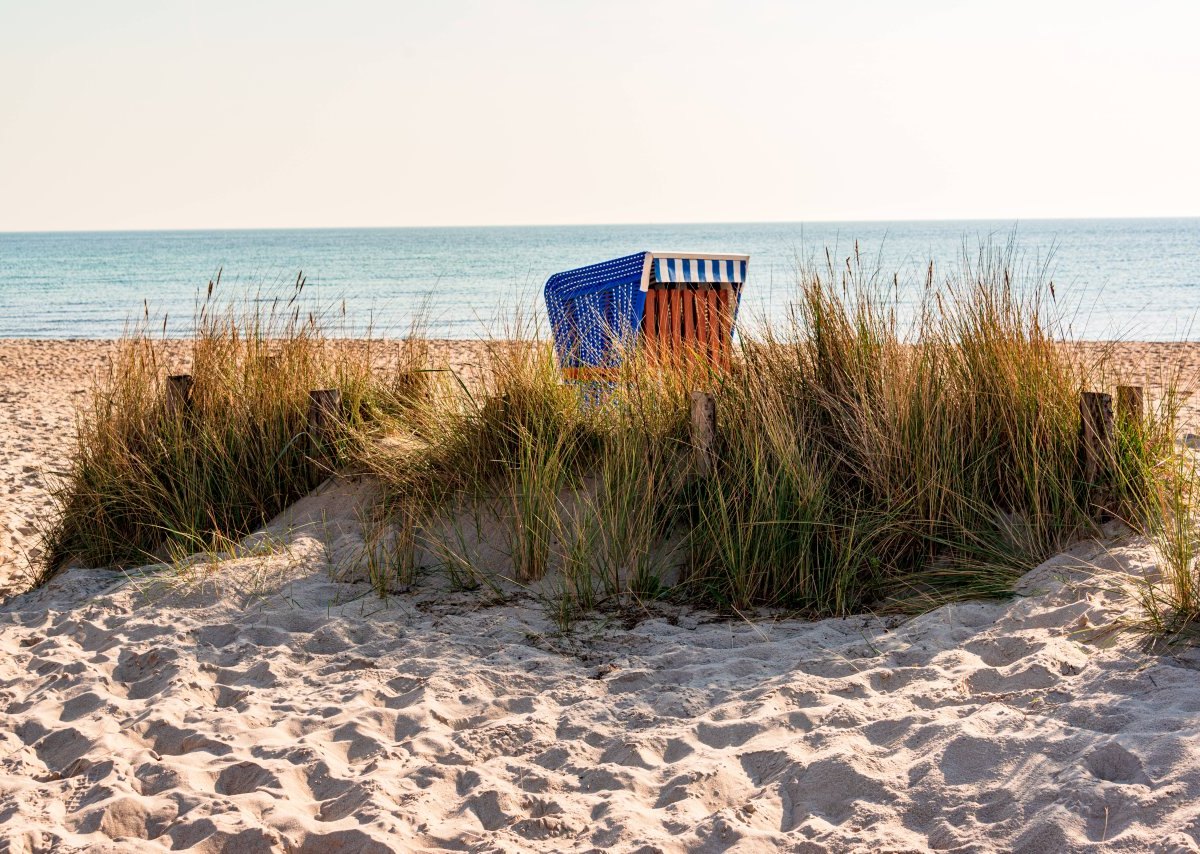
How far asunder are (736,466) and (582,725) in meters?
1.56

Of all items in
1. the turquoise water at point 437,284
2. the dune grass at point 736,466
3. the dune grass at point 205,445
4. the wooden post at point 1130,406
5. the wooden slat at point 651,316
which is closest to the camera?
the dune grass at point 736,466

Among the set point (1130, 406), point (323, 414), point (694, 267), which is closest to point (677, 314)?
point (694, 267)

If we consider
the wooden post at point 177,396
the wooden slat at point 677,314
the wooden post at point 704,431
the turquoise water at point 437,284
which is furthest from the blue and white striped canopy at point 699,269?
the wooden post at point 177,396

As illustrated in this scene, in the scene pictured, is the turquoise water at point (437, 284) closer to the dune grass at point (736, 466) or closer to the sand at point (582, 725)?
the dune grass at point (736, 466)

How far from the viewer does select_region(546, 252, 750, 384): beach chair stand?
5.78 m

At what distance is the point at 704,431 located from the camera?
14.5 ft

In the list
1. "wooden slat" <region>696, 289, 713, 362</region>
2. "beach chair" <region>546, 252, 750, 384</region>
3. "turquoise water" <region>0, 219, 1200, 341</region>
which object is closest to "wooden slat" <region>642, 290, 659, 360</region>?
"beach chair" <region>546, 252, 750, 384</region>

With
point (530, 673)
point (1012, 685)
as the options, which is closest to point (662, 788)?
point (530, 673)

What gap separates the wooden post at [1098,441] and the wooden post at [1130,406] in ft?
0.70

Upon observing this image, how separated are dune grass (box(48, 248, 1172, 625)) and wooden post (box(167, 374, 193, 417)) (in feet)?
0.16

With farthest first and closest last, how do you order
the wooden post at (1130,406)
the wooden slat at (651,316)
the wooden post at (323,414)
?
the wooden slat at (651,316)
the wooden post at (323,414)
the wooden post at (1130,406)

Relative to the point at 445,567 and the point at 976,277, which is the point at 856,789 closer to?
the point at 445,567

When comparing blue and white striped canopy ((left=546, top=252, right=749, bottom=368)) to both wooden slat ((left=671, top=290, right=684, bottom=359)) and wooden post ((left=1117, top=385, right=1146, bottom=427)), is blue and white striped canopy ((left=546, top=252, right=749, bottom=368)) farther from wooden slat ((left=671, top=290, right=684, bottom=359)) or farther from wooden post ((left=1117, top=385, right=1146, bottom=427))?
wooden post ((left=1117, top=385, right=1146, bottom=427))

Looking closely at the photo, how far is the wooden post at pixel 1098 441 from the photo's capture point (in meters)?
4.19
